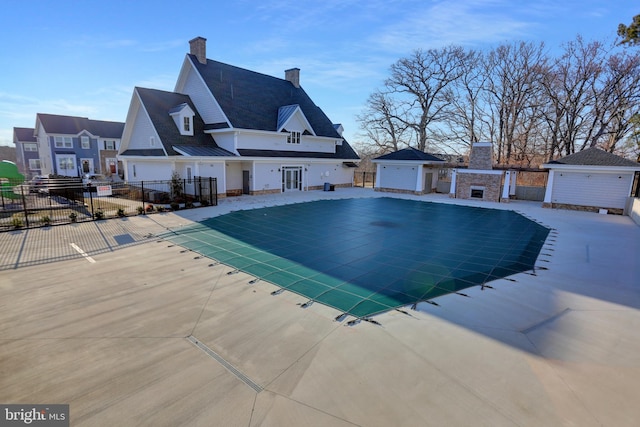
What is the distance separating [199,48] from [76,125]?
26.8 m

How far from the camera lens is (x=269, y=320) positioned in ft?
17.4

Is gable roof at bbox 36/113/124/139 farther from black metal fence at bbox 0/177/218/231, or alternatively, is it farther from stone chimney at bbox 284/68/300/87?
stone chimney at bbox 284/68/300/87

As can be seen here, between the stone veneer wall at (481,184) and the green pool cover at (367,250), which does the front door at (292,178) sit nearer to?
the green pool cover at (367,250)

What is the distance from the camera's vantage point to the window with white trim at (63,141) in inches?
1447

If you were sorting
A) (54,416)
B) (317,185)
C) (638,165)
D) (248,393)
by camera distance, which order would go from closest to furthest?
(54,416) < (248,393) < (638,165) < (317,185)

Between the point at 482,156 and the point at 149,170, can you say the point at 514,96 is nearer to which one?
the point at 482,156

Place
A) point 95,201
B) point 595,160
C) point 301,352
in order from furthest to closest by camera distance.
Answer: point 95,201 < point 595,160 < point 301,352

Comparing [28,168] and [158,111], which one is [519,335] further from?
[28,168]

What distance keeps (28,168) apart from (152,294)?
49.3 metres

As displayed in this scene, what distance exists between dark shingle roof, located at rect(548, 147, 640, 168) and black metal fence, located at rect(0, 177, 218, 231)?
2063 cm

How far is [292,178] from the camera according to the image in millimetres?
24406

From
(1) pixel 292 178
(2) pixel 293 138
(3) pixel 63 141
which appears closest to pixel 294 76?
(2) pixel 293 138

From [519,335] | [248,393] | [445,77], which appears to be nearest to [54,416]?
[248,393]

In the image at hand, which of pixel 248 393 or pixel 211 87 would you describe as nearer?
pixel 248 393
